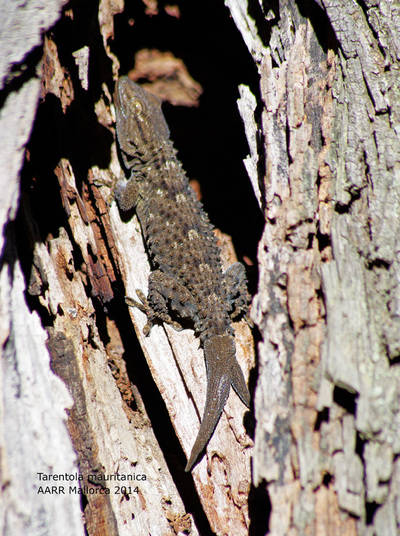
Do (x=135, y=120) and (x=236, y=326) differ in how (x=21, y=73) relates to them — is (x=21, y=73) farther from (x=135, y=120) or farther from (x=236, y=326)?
(x=236, y=326)

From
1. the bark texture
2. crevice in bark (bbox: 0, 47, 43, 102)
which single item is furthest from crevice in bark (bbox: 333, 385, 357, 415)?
crevice in bark (bbox: 0, 47, 43, 102)

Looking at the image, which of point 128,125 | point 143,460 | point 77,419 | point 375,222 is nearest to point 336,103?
point 375,222

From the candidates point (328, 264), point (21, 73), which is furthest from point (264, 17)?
point (328, 264)

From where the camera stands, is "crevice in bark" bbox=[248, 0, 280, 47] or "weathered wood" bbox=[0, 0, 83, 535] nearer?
"weathered wood" bbox=[0, 0, 83, 535]

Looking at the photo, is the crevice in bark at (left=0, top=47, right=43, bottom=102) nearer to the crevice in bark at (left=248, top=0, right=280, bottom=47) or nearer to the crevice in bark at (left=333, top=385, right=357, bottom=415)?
the crevice in bark at (left=248, top=0, right=280, bottom=47)

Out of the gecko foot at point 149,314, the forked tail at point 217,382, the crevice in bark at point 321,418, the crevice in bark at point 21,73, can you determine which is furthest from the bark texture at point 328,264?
the crevice in bark at point 21,73

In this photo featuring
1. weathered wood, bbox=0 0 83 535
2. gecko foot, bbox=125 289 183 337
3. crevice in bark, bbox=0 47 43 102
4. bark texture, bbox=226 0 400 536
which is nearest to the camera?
bark texture, bbox=226 0 400 536

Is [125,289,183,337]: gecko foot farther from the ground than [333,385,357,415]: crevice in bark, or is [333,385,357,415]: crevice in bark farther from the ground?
[125,289,183,337]: gecko foot
